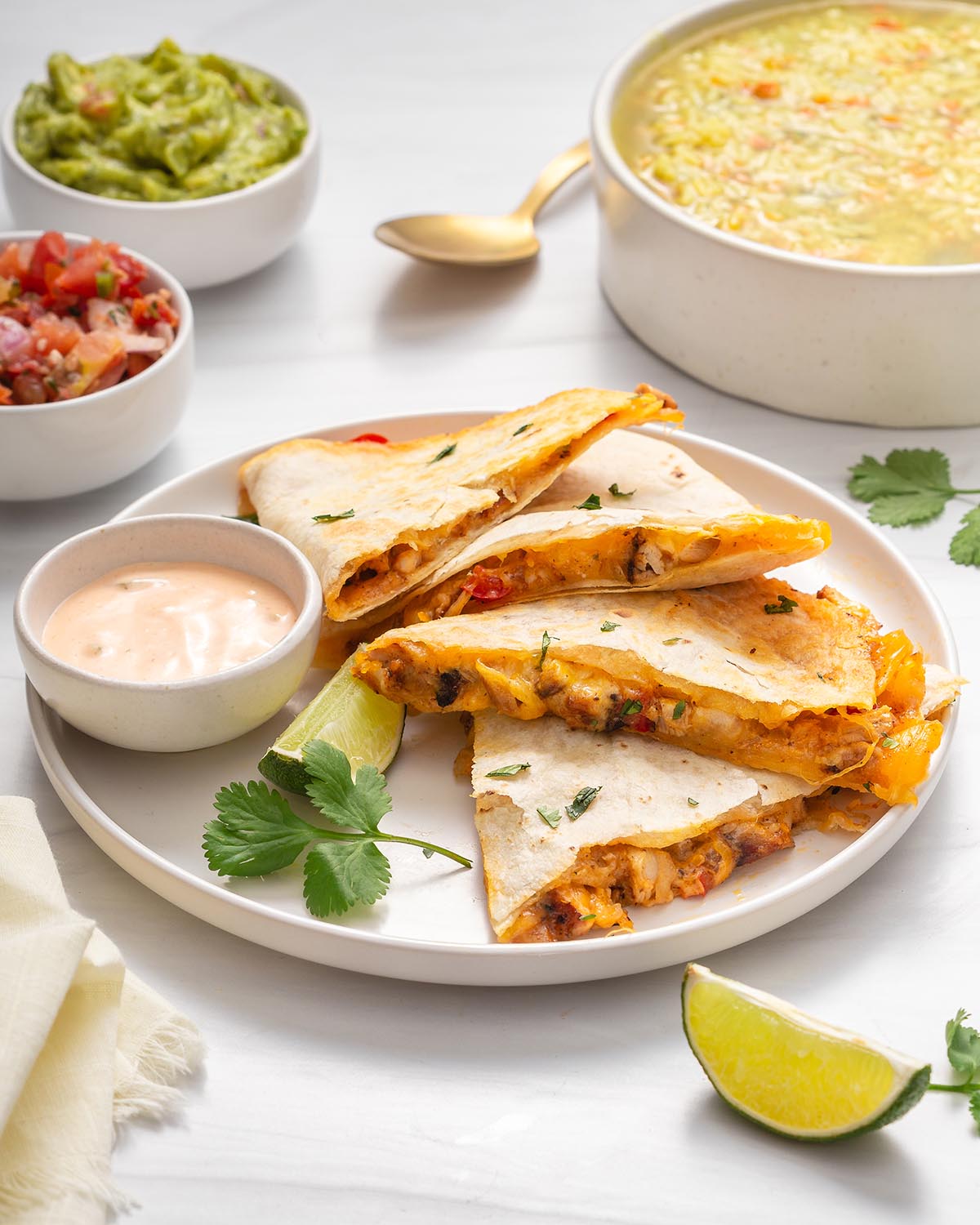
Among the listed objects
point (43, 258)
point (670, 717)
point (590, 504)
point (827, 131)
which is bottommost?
point (670, 717)

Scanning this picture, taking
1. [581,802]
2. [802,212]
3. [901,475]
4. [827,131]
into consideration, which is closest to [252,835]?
[581,802]

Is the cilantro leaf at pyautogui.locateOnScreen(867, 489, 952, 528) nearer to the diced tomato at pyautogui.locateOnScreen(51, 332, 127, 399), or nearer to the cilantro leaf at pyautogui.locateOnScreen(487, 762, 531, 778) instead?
the cilantro leaf at pyautogui.locateOnScreen(487, 762, 531, 778)

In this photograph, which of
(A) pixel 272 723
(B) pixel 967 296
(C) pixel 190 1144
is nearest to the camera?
(C) pixel 190 1144

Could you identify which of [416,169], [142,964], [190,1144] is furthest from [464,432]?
[416,169]

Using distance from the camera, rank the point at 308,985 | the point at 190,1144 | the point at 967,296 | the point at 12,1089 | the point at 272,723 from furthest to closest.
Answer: the point at 967,296 < the point at 272,723 < the point at 308,985 < the point at 190,1144 < the point at 12,1089

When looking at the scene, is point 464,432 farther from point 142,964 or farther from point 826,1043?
point 826,1043

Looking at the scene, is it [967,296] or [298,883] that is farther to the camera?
[967,296]

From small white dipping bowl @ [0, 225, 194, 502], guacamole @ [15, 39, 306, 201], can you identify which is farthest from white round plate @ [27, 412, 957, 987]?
guacamole @ [15, 39, 306, 201]

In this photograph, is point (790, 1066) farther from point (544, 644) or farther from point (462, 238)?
point (462, 238)
